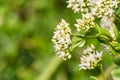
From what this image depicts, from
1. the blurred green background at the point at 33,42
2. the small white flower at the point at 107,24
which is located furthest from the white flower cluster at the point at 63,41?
the blurred green background at the point at 33,42

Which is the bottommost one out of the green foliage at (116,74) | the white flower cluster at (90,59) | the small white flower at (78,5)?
the green foliage at (116,74)

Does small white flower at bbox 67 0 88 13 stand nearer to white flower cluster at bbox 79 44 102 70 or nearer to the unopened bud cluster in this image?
the unopened bud cluster

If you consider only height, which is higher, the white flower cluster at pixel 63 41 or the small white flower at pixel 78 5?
the small white flower at pixel 78 5

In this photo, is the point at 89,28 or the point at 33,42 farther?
the point at 33,42

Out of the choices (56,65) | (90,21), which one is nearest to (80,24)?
(90,21)

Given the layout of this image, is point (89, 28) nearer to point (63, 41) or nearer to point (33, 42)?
point (63, 41)

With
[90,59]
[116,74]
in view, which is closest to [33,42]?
[90,59]

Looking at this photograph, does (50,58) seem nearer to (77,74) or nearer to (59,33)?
(77,74)

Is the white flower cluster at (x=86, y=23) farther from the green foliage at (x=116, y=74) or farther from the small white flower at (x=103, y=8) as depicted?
the green foliage at (x=116, y=74)
